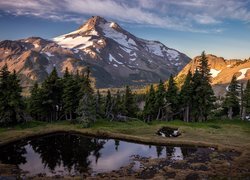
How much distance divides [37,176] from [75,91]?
4422cm

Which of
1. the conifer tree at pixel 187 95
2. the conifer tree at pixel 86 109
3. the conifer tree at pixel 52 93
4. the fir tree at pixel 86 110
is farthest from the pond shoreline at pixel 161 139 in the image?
the conifer tree at pixel 187 95

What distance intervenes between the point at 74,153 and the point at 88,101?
22.2m

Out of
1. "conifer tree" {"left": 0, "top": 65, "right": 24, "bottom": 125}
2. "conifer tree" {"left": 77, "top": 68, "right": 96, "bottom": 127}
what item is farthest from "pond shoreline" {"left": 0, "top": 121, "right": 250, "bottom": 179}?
"conifer tree" {"left": 0, "top": 65, "right": 24, "bottom": 125}

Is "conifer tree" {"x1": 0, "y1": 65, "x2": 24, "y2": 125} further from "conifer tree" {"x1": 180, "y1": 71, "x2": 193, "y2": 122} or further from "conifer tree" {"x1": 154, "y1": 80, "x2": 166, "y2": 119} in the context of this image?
"conifer tree" {"x1": 180, "y1": 71, "x2": 193, "y2": 122}

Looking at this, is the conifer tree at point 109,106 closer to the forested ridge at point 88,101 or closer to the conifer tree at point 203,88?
the forested ridge at point 88,101

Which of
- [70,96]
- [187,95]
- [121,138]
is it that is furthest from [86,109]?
[187,95]

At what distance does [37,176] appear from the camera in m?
37.4

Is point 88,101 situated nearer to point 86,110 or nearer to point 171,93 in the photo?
point 86,110

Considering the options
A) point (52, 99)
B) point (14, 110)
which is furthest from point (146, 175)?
point (52, 99)

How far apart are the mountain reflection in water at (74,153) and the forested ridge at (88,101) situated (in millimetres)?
12473

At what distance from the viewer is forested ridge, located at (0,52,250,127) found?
69.6 meters

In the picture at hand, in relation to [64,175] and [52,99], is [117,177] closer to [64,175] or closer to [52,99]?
[64,175]

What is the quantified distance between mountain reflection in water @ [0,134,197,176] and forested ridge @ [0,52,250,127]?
40.9ft

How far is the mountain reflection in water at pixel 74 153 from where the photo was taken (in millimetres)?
42344
